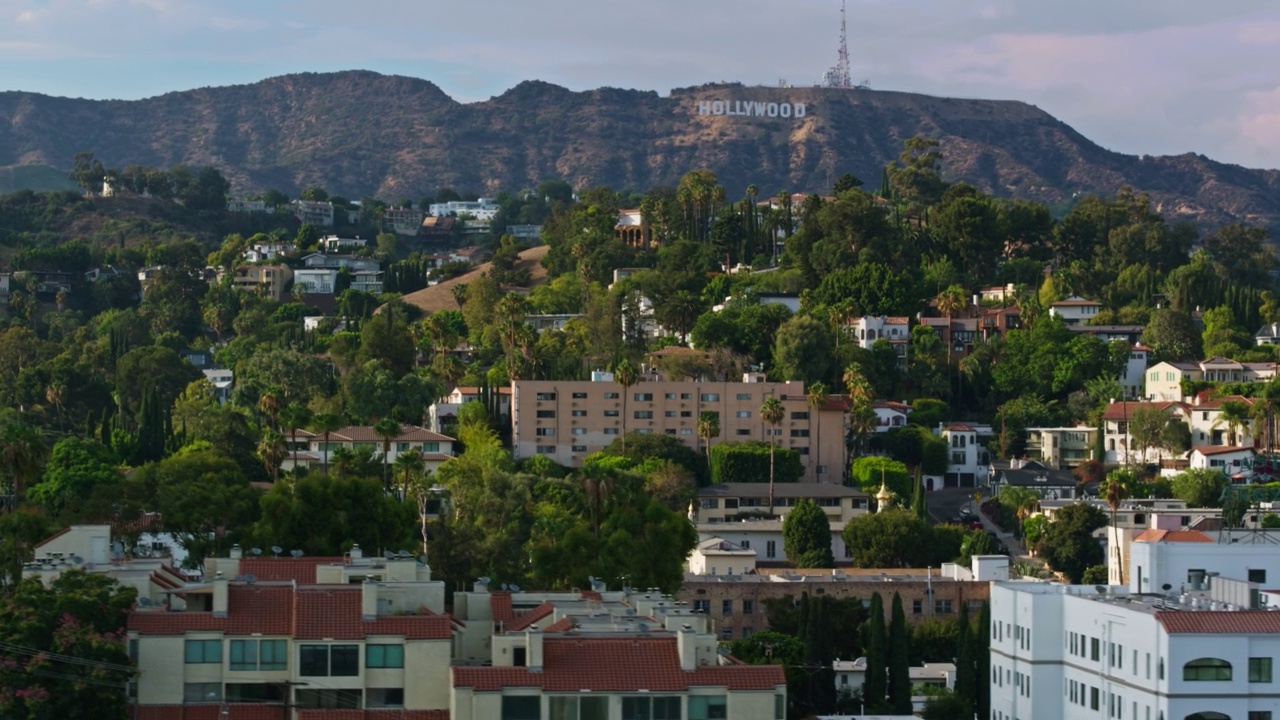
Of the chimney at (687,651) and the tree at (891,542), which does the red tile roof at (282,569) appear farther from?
the tree at (891,542)

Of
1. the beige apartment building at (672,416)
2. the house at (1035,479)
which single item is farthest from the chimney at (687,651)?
the beige apartment building at (672,416)

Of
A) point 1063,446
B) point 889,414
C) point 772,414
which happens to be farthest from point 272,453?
point 1063,446

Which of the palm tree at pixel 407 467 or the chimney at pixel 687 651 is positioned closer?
the chimney at pixel 687 651

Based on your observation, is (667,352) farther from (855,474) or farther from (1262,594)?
(1262,594)

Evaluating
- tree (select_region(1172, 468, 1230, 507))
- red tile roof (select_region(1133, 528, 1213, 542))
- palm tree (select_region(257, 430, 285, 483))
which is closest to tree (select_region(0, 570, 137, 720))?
red tile roof (select_region(1133, 528, 1213, 542))

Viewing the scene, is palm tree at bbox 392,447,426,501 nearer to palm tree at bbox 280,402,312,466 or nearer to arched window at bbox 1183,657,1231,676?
palm tree at bbox 280,402,312,466
